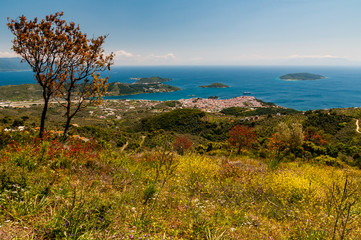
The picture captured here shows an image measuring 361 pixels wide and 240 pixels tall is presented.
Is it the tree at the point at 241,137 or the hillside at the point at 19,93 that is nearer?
the tree at the point at 241,137

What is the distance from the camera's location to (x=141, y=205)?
4.14 metres

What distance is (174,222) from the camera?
3721 mm

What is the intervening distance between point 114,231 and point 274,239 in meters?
3.27

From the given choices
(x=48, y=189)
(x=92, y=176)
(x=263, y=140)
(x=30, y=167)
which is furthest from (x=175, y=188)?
(x=263, y=140)

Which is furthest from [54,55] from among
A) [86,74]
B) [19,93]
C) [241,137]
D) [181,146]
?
[19,93]

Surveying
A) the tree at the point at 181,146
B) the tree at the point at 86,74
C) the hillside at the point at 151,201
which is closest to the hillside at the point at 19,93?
the tree at the point at 181,146

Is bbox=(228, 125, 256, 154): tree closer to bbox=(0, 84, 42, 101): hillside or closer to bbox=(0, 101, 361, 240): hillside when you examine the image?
bbox=(0, 101, 361, 240): hillside

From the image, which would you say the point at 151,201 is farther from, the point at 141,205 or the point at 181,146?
the point at 181,146

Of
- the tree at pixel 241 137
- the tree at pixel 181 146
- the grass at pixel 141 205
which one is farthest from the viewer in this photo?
the tree at pixel 241 137

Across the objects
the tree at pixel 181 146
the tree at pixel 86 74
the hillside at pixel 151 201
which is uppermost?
the tree at pixel 86 74

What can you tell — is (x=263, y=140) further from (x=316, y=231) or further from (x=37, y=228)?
(x=37, y=228)

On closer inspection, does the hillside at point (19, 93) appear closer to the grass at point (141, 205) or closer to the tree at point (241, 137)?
the tree at point (241, 137)

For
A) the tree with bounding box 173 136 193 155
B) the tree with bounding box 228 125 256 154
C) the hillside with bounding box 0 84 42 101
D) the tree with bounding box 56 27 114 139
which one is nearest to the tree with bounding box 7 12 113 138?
the tree with bounding box 56 27 114 139

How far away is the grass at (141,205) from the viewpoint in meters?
2.89
